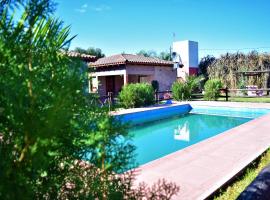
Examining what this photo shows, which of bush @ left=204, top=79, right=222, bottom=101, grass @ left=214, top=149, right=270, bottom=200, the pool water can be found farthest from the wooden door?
grass @ left=214, top=149, right=270, bottom=200

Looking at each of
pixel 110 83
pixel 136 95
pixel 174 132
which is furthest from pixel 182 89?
pixel 174 132

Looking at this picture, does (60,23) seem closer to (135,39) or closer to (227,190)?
(227,190)

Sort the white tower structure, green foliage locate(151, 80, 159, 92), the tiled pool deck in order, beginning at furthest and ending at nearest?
the white tower structure < green foliage locate(151, 80, 159, 92) < the tiled pool deck

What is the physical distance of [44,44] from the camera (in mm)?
1385

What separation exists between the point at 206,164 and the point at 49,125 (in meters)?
5.77

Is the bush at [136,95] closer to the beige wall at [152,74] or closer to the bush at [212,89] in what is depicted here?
the beige wall at [152,74]

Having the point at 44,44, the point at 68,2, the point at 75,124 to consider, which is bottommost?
the point at 75,124

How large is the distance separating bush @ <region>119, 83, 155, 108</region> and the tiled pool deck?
8976 mm

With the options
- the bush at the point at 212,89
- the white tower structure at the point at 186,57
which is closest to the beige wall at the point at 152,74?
the white tower structure at the point at 186,57

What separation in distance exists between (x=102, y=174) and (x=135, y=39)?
45139 mm

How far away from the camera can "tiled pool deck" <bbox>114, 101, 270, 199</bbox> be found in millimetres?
5098

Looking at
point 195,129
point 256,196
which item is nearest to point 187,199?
point 256,196

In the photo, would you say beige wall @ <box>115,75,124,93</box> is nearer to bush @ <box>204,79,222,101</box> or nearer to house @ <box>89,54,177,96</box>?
house @ <box>89,54,177,96</box>

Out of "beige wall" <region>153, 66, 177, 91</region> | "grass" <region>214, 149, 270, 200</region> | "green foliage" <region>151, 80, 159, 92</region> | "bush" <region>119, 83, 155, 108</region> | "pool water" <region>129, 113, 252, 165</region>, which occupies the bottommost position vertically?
"pool water" <region>129, 113, 252, 165</region>
